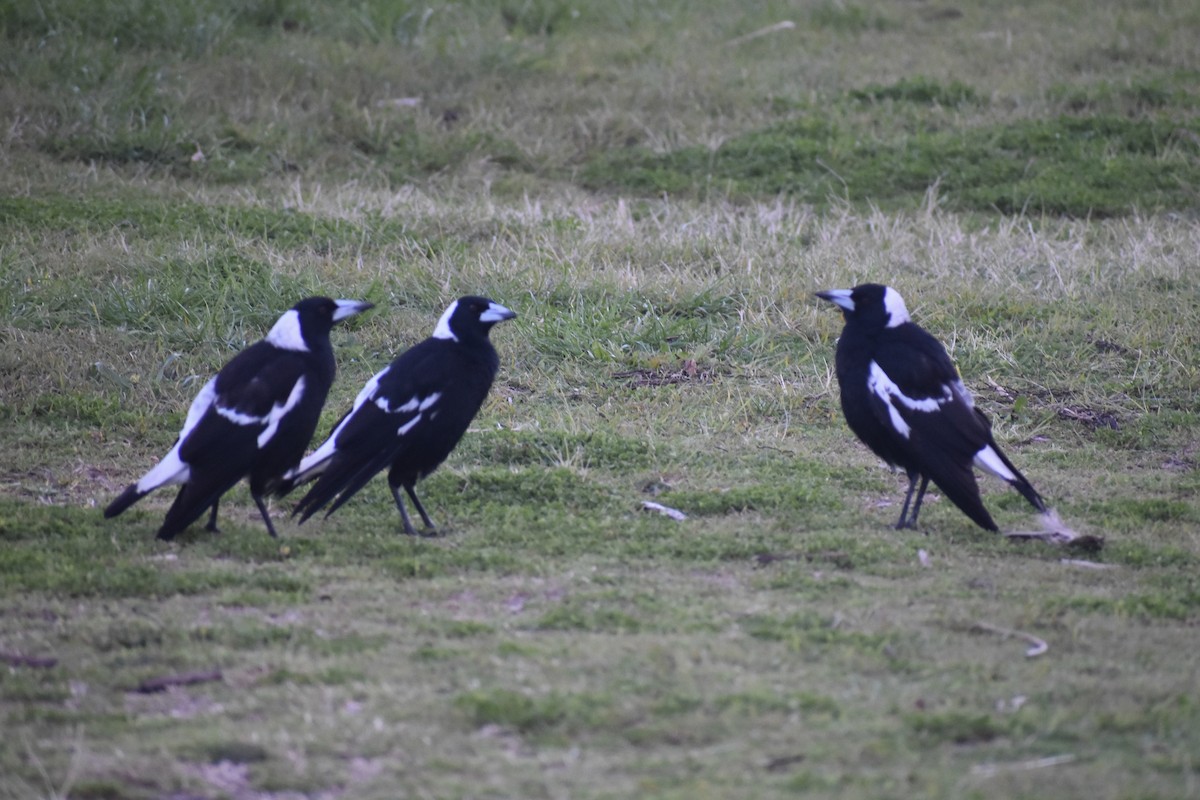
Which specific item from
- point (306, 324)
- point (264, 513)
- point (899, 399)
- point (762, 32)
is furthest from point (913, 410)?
point (762, 32)

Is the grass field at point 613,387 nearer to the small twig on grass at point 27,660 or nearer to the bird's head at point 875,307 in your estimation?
the small twig on grass at point 27,660

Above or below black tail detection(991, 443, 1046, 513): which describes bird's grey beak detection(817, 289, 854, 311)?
above

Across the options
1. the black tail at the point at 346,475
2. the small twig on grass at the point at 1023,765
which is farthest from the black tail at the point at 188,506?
the small twig on grass at the point at 1023,765

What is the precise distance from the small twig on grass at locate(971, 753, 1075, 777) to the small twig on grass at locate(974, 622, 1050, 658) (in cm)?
69

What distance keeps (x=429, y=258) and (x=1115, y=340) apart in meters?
3.92

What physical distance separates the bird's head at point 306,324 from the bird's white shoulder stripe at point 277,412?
7.3 inches

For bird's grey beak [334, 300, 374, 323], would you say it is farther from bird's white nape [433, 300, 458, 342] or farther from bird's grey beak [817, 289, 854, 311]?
bird's grey beak [817, 289, 854, 311]

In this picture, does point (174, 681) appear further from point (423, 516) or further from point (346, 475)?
point (423, 516)

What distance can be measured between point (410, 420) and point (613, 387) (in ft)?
5.95

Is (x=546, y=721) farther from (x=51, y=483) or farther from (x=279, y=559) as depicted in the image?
(x=51, y=483)

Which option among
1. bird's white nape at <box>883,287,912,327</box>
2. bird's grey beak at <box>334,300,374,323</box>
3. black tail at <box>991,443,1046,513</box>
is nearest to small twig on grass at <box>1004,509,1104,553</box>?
black tail at <box>991,443,1046,513</box>

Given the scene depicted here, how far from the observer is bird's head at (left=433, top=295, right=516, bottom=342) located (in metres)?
5.46

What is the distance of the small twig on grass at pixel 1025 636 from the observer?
3.71 m

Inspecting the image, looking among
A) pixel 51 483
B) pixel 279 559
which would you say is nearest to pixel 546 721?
pixel 279 559
